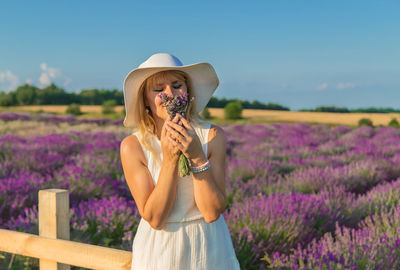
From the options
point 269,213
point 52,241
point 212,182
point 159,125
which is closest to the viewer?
point 212,182

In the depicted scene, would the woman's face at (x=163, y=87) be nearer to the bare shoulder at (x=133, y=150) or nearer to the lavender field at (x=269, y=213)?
the bare shoulder at (x=133, y=150)

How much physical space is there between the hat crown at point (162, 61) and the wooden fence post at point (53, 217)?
1229mm

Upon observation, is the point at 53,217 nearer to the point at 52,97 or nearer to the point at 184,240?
the point at 184,240

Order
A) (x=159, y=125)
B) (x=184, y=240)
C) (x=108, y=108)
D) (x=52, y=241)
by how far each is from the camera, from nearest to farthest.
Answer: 1. (x=184, y=240)
2. (x=159, y=125)
3. (x=52, y=241)
4. (x=108, y=108)

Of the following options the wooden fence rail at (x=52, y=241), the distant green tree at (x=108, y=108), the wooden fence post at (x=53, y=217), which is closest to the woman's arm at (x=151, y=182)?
the wooden fence rail at (x=52, y=241)

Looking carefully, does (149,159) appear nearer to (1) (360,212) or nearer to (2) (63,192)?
(2) (63,192)

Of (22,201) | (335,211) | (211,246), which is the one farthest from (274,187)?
(211,246)

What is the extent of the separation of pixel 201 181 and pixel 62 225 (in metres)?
1.38

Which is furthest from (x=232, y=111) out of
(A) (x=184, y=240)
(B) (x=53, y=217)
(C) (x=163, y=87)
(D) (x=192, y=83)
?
(A) (x=184, y=240)

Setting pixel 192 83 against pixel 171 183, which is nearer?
pixel 171 183

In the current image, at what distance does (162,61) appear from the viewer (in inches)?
62.8

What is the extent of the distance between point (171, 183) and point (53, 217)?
1.30 meters

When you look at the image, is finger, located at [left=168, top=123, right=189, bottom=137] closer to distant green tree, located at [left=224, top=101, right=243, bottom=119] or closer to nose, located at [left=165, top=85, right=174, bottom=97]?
nose, located at [left=165, top=85, right=174, bottom=97]

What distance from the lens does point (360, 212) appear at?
3971mm
